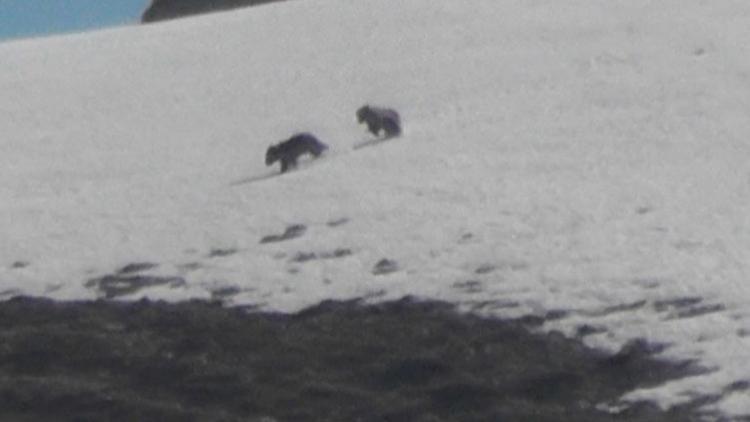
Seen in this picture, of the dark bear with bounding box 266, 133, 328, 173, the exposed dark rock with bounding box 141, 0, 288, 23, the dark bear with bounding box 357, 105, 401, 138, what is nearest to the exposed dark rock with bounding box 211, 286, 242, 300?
the dark bear with bounding box 266, 133, 328, 173

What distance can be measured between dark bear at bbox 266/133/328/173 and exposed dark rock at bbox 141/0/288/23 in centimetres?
751

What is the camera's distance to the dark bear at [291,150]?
8.12 metres

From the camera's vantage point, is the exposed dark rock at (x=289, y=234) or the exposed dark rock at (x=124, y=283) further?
the exposed dark rock at (x=289, y=234)

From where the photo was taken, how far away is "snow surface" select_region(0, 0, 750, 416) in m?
6.52

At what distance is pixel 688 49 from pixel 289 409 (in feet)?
13.1

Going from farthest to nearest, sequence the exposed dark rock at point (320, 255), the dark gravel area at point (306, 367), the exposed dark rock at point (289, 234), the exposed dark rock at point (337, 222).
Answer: the exposed dark rock at point (337, 222) < the exposed dark rock at point (289, 234) < the exposed dark rock at point (320, 255) < the dark gravel area at point (306, 367)

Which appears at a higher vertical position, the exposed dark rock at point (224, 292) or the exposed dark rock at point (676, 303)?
the exposed dark rock at point (224, 292)

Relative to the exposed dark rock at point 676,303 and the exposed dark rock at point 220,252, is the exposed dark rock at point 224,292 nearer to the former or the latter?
the exposed dark rock at point 220,252

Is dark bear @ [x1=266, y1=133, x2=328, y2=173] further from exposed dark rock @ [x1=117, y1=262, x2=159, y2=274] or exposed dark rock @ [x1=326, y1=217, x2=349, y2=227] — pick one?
exposed dark rock @ [x1=117, y1=262, x2=159, y2=274]

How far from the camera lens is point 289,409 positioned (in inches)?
223

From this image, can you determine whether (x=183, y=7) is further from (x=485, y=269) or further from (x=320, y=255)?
(x=485, y=269)

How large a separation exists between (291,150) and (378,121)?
0.44 meters

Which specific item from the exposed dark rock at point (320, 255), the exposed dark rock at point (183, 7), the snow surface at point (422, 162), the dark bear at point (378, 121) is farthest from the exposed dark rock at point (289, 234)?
the exposed dark rock at point (183, 7)

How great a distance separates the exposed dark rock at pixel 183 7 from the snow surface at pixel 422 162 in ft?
14.9
